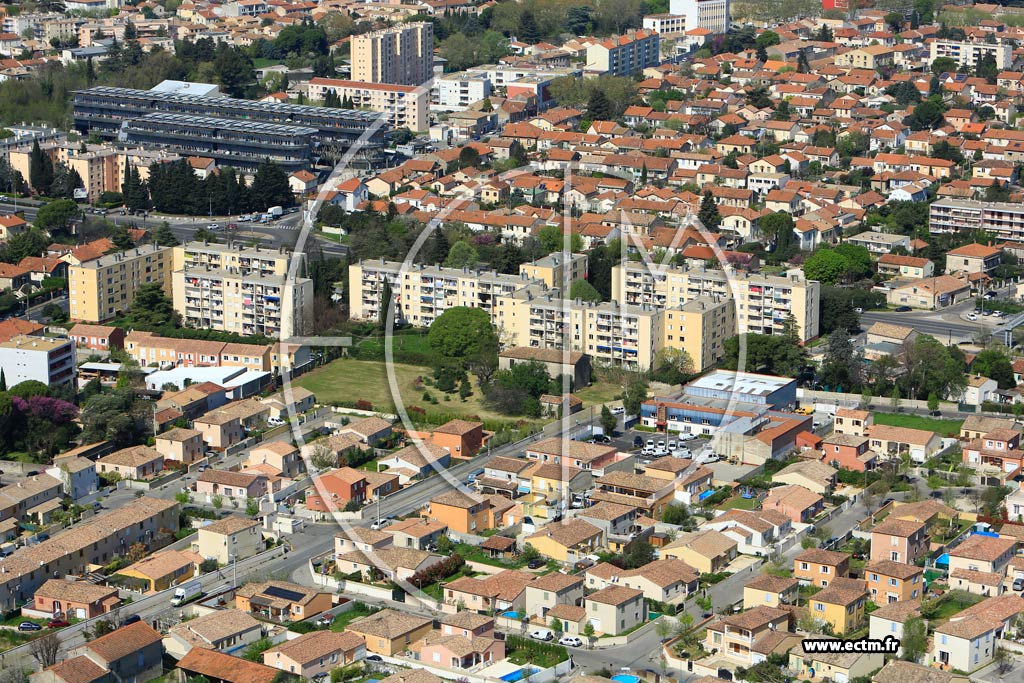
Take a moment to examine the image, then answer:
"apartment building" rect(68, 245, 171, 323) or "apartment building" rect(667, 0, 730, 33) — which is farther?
"apartment building" rect(667, 0, 730, 33)

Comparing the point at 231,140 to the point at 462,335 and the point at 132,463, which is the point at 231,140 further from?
the point at 132,463

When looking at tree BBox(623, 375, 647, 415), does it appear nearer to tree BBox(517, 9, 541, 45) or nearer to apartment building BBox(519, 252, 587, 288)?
apartment building BBox(519, 252, 587, 288)

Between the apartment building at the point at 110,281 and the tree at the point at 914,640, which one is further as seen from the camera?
the apartment building at the point at 110,281

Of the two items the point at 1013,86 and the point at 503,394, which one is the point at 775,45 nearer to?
the point at 1013,86

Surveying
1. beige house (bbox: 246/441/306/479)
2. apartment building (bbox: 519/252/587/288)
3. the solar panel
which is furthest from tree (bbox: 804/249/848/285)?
the solar panel

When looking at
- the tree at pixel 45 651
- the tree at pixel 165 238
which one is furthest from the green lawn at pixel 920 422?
the tree at pixel 165 238

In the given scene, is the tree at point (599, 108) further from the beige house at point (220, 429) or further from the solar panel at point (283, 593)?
the solar panel at point (283, 593)
